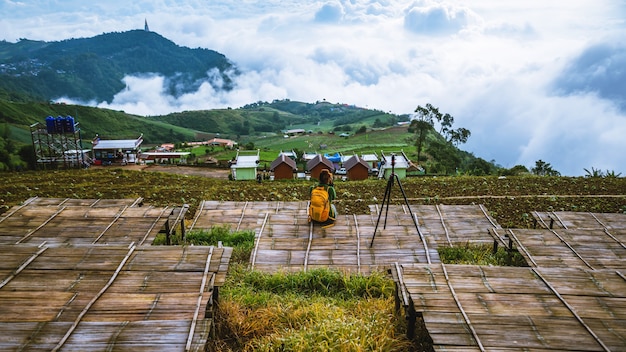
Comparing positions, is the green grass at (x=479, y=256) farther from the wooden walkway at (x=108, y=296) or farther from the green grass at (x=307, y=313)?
the wooden walkway at (x=108, y=296)

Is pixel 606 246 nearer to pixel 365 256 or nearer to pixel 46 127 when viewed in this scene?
pixel 365 256

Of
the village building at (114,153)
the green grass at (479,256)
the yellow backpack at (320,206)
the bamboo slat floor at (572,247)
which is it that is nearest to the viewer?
the bamboo slat floor at (572,247)

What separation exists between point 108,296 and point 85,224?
3.86 metres

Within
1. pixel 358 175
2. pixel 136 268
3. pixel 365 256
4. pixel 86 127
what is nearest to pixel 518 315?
pixel 365 256

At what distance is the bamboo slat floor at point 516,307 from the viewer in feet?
12.9

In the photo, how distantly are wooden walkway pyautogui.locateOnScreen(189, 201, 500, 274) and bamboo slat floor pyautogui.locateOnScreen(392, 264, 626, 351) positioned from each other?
1812 millimetres

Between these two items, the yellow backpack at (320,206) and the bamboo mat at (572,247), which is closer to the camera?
the bamboo mat at (572,247)

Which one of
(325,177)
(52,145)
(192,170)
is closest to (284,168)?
(192,170)

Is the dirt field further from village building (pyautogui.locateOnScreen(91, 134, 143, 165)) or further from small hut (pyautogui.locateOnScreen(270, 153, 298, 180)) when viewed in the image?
small hut (pyautogui.locateOnScreen(270, 153, 298, 180))

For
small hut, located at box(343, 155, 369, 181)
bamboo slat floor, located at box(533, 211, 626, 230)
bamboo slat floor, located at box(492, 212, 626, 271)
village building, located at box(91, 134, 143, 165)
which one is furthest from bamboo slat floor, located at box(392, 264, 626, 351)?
village building, located at box(91, 134, 143, 165)

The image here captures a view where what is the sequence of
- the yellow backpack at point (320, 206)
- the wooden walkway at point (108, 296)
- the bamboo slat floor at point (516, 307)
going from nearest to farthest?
the wooden walkway at point (108, 296)
the bamboo slat floor at point (516, 307)
the yellow backpack at point (320, 206)

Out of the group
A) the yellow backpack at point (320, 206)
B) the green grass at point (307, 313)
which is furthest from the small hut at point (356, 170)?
the green grass at point (307, 313)

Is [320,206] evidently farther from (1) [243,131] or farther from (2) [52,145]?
(1) [243,131]

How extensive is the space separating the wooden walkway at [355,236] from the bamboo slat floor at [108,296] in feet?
6.96
